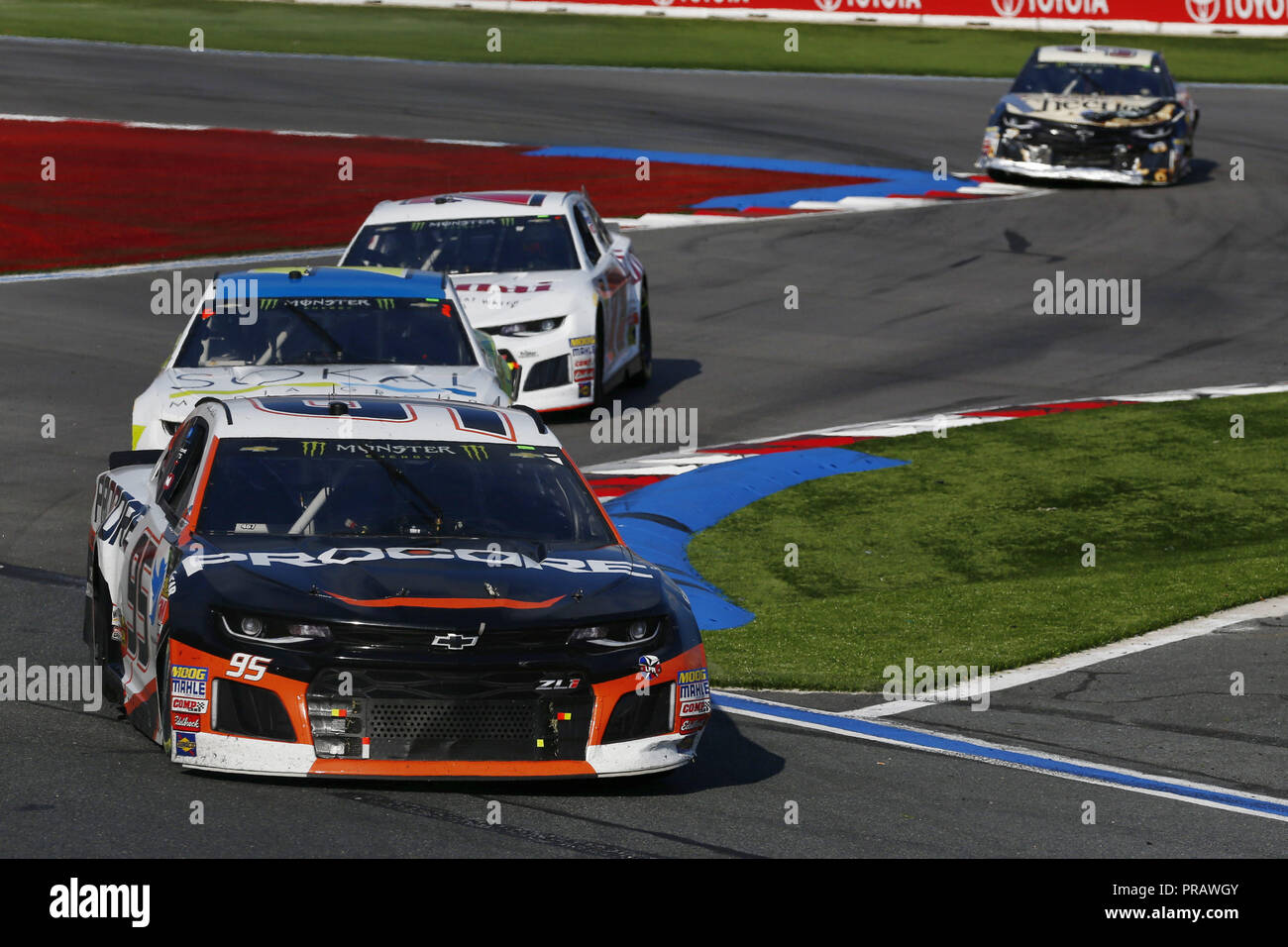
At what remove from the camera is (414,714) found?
625 centimetres

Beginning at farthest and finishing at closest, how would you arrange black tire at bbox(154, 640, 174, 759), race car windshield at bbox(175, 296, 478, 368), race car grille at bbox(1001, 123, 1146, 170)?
race car grille at bbox(1001, 123, 1146, 170), race car windshield at bbox(175, 296, 478, 368), black tire at bbox(154, 640, 174, 759)

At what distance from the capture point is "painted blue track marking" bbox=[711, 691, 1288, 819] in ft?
23.4

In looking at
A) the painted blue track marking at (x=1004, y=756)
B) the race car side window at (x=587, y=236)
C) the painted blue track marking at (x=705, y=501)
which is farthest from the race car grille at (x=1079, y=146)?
the painted blue track marking at (x=1004, y=756)

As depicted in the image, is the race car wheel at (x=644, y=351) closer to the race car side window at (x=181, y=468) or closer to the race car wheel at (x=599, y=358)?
the race car wheel at (x=599, y=358)

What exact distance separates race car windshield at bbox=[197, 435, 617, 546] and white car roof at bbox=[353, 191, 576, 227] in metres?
8.42

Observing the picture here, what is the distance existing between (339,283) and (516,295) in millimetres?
2475

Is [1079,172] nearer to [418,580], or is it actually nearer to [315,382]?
[315,382]

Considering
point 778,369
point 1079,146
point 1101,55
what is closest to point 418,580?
point 778,369

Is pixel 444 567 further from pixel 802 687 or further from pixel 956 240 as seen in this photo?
pixel 956 240

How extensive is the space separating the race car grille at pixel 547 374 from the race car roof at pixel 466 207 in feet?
5.46

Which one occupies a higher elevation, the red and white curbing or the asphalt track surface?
the asphalt track surface

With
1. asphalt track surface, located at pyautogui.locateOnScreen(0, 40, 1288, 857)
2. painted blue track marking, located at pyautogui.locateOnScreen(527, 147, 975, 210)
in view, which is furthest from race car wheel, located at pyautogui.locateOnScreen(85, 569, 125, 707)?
painted blue track marking, located at pyautogui.locateOnScreen(527, 147, 975, 210)

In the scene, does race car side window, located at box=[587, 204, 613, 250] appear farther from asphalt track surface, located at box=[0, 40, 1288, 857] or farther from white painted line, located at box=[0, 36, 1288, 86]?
white painted line, located at box=[0, 36, 1288, 86]

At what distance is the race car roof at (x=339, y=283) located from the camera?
1255cm
